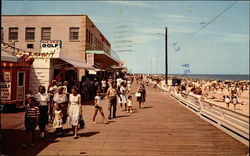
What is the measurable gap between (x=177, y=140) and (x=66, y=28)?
22.0 m

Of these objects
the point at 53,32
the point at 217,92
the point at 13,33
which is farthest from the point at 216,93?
the point at 13,33

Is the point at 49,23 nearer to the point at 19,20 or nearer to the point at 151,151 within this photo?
the point at 19,20

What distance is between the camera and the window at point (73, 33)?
26.2 metres

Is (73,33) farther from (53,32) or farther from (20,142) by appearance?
(20,142)

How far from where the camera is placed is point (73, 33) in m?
26.3

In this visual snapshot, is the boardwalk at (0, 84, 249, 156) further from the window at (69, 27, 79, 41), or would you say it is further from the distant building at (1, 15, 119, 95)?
the window at (69, 27, 79, 41)

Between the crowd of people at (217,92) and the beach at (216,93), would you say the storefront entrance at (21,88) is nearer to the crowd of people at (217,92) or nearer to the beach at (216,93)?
the beach at (216,93)

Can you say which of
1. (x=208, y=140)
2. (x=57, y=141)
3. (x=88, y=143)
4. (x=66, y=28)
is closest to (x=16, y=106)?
(x=57, y=141)

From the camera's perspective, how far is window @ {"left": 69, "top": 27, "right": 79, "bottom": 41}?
26172mm

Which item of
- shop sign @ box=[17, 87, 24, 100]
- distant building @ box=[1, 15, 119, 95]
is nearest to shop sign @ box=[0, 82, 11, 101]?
shop sign @ box=[17, 87, 24, 100]

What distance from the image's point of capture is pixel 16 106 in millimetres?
12219

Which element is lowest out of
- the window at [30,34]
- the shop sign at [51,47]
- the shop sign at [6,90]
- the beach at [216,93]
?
the beach at [216,93]

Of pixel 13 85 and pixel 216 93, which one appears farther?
pixel 216 93

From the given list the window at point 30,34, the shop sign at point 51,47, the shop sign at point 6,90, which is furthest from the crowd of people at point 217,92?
the window at point 30,34
